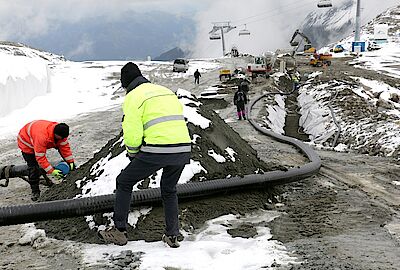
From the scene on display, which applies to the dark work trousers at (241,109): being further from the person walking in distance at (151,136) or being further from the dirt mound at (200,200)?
the person walking in distance at (151,136)

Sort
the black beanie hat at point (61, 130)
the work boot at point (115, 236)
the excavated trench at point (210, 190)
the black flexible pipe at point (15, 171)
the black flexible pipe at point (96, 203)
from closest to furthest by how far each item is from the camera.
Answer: the work boot at point (115, 236) → the black flexible pipe at point (96, 203) → the excavated trench at point (210, 190) → the black beanie hat at point (61, 130) → the black flexible pipe at point (15, 171)

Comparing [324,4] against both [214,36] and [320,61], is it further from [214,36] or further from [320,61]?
[214,36]

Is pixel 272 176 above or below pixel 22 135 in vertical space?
below

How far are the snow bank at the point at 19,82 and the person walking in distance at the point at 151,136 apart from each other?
627 inches

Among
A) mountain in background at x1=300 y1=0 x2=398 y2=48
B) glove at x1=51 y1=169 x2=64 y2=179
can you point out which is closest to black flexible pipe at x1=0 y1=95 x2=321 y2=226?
glove at x1=51 y1=169 x2=64 y2=179

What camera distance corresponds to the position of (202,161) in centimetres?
659

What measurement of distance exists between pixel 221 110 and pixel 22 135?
46.0 ft

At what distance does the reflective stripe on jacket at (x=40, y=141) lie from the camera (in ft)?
23.0

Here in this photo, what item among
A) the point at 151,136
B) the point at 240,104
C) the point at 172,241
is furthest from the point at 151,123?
the point at 240,104

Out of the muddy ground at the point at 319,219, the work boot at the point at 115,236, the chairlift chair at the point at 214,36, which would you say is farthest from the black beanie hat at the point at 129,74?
the chairlift chair at the point at 214,36

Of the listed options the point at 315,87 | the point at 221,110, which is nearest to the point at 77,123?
the point at 221,110

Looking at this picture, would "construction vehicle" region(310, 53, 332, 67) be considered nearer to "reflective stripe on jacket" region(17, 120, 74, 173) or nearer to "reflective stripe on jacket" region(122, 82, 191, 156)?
"reflective stripe on jacket" region(17, 120, 74, 173)

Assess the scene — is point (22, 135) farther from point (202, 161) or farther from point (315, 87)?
point (315, 87)

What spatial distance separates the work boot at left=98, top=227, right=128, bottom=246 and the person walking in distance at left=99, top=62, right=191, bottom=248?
1.01 ft
